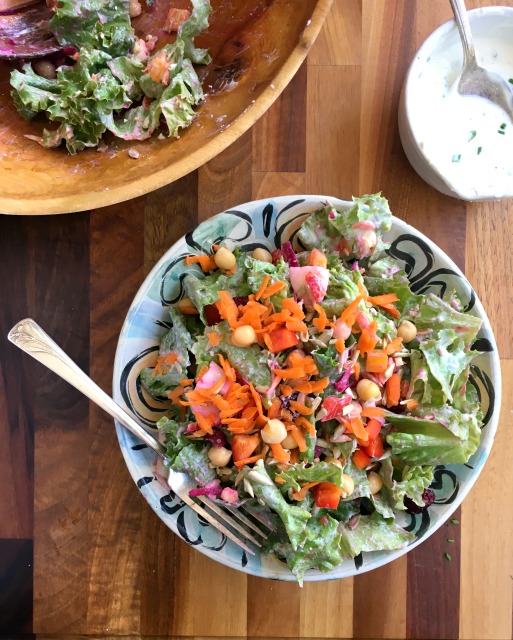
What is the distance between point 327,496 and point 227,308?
476 mm

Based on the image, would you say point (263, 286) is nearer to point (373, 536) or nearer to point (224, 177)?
point (224, 177)

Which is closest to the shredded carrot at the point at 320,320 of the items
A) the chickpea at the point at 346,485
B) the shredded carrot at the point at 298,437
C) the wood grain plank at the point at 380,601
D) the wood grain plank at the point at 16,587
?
the shredded carrot at the point at 298,437

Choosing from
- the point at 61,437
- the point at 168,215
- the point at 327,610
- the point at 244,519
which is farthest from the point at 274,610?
the point at 168,215

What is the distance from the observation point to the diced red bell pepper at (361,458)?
56.8 inches

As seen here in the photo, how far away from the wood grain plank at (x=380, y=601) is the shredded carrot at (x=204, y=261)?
0.97 meters

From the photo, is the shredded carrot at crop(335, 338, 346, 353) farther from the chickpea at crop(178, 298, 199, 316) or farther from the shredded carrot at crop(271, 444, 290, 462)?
the chickpea at crop(178, 298, 199, 316)

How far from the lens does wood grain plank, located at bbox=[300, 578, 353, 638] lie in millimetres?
1740

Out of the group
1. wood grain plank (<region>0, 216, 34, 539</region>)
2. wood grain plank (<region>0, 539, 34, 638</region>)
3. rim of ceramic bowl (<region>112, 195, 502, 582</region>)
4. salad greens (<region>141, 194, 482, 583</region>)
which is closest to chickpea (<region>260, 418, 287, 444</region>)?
salad greens (<region>141, 194, 482, 583</region>)

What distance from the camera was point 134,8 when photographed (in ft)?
4.92

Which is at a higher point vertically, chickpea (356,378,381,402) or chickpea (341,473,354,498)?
chickpea (356,378,381,402)

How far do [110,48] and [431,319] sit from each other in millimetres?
987

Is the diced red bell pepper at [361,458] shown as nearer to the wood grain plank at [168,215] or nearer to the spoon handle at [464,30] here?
the wood grain plank at [168,215]

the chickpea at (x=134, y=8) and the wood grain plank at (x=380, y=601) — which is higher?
the chickpea at (x=134, y=8)

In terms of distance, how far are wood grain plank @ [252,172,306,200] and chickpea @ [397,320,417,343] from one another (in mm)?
492
